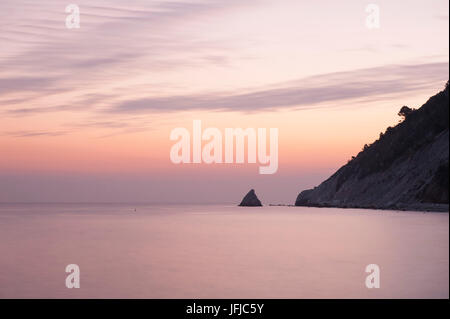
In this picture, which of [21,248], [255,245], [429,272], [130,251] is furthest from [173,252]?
[429,272]

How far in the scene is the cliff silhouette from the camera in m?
133

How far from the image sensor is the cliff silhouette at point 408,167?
5241 inches

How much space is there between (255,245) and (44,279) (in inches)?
1331

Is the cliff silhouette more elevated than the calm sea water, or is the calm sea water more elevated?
the cliff silhouette

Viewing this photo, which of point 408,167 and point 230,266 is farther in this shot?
point 408,167

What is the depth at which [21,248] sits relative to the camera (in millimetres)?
68500

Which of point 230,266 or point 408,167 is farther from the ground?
point 408,167

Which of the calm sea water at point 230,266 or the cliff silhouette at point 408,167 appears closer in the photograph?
the calm sea water at point 230,266

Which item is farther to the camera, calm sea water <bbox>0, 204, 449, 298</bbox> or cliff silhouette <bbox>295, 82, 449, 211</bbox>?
cliff silhouette <bbox>295, 82, 449, 211</bbox>

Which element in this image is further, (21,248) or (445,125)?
(445,125)

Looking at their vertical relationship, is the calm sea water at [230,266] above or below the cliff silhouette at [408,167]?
below

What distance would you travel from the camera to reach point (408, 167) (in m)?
152
